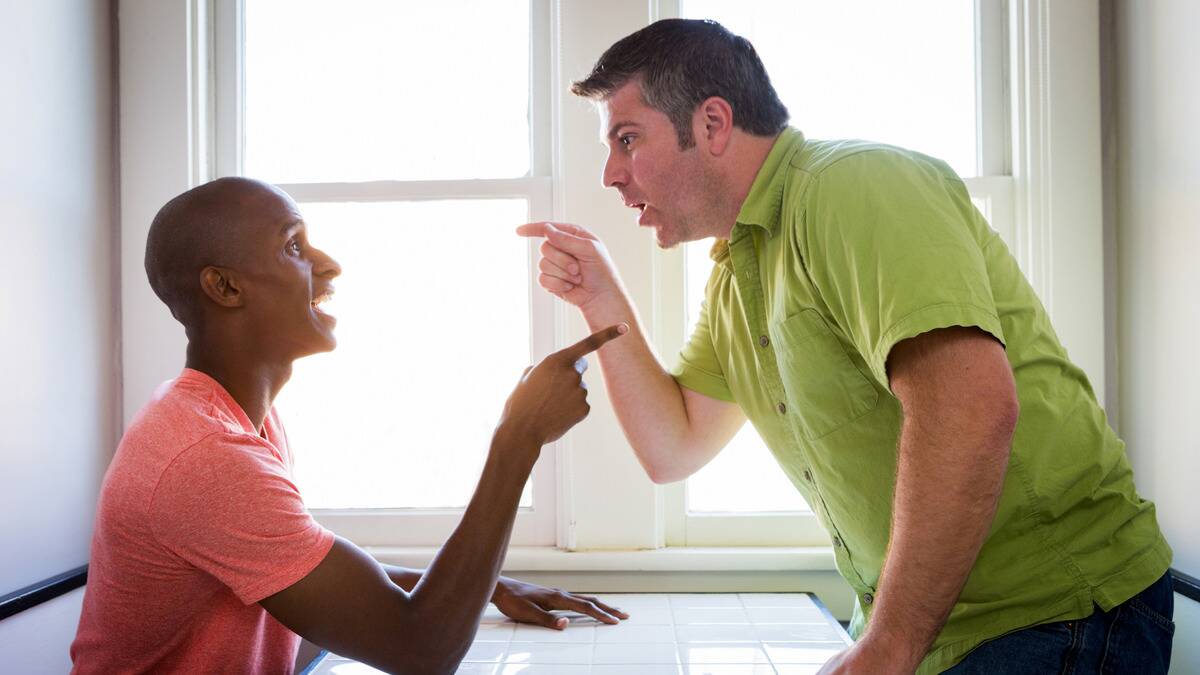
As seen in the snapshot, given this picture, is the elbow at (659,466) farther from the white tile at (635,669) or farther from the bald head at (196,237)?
the bald head at (196,237)

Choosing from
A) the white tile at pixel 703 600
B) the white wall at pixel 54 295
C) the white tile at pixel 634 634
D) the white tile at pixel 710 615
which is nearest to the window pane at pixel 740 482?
the white tile at pixel 703 600

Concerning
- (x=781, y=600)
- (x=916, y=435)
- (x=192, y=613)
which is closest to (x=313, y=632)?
(x=192, y=613)

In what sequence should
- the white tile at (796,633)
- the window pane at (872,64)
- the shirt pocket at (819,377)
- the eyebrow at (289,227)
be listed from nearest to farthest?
the shirt pocket at (819,377) < the eyebrow at (289,227) < the white tile at (796,633) < the window pane at (872,64)

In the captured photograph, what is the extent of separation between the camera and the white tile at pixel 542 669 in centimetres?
133

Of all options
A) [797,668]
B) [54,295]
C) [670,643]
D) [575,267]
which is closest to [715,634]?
[670,643]

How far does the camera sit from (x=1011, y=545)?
1088mm

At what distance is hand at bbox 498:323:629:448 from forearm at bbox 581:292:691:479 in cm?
22

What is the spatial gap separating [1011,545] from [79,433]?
1.68 meters

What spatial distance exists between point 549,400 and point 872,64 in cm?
116

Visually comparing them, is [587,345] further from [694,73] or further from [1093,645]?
[1093,645]

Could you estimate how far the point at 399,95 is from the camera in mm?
1971

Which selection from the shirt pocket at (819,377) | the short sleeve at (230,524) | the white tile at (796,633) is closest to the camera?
the short sleeve at (230,524)

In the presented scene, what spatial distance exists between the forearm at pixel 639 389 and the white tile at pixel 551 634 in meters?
0.32

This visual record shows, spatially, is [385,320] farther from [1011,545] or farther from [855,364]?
[1011,545]
